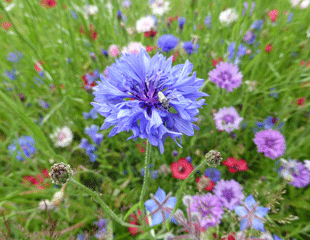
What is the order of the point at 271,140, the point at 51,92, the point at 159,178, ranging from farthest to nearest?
1. the point at 51,92
2. the point at 159,178
3. the point at 271,140

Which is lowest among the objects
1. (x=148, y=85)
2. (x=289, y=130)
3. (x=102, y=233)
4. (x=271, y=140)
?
(x=102, y=233)

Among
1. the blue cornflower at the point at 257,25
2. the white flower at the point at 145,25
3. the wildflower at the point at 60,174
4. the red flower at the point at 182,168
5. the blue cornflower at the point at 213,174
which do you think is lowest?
the wildflower at the point at 60,174

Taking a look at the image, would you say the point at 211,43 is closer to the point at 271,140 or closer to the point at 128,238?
the point at 271,140

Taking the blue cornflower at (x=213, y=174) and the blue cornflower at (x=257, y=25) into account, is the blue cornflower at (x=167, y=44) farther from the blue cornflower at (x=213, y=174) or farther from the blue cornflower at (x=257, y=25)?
the blue cornflower at (x=257, y=25)

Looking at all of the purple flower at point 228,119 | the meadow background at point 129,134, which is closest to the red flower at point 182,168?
the meadow background at point 129,134

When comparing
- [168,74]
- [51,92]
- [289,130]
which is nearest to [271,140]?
[289,130]

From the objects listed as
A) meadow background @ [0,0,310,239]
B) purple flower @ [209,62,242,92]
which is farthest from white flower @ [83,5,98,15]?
purple flower @ [209,62,242,92]

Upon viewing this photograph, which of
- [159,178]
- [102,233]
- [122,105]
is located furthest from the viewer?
[159,178]
